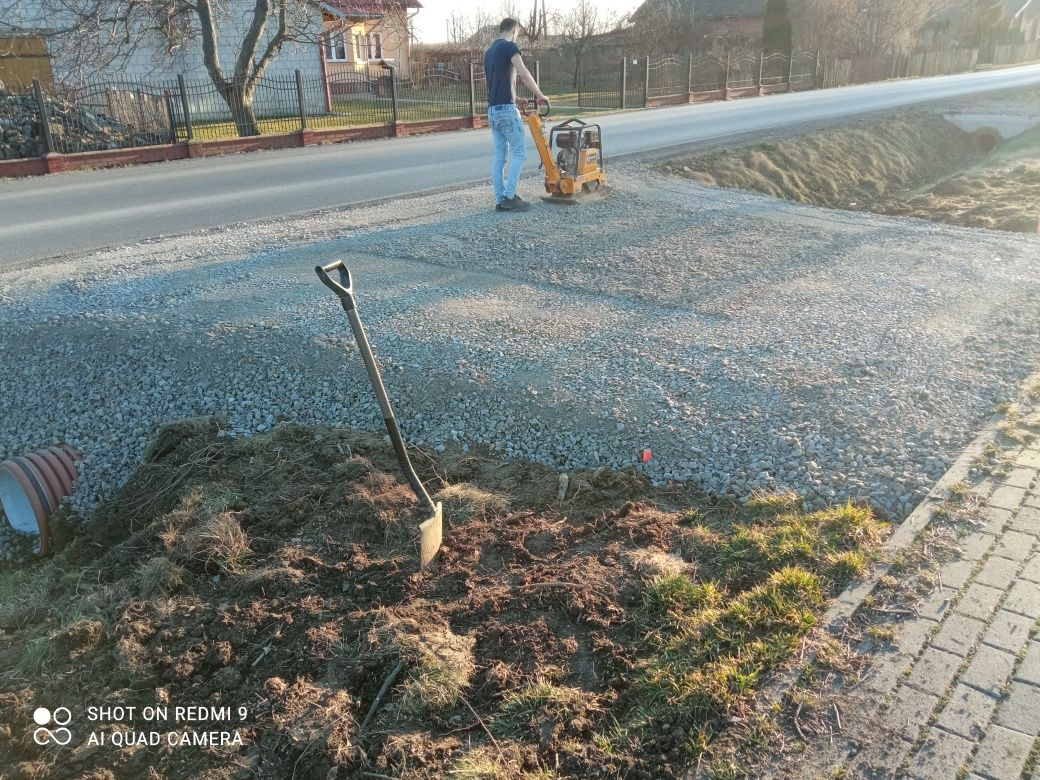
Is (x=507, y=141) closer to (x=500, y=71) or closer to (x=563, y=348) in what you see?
(x=500, y=71)

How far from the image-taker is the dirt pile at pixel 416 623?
2705 mm

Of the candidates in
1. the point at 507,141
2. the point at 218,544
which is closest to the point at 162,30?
the point at 507,141

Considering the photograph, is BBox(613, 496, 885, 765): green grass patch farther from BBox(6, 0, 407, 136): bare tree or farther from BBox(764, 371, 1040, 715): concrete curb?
BBox(6, 0, 407, 136): bare tree

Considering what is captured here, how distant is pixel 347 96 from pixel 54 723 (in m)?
26.4

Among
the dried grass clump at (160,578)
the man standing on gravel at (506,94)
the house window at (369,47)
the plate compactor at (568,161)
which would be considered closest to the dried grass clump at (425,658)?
the dried grass clump at (160,578)

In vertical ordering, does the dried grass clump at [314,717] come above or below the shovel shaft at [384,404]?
below

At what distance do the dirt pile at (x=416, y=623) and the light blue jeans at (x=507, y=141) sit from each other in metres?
6.01

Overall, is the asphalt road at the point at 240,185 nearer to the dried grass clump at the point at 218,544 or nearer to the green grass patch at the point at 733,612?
the dried grass clump at the point at 218,544

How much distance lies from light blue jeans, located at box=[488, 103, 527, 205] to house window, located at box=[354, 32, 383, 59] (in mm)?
30705

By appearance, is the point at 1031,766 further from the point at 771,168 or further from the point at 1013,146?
the point at 1013,146

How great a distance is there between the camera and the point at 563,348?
582cm

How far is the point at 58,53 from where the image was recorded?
21.3 m

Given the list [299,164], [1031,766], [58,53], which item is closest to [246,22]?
[58,53]

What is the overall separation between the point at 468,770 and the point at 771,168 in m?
15.1
